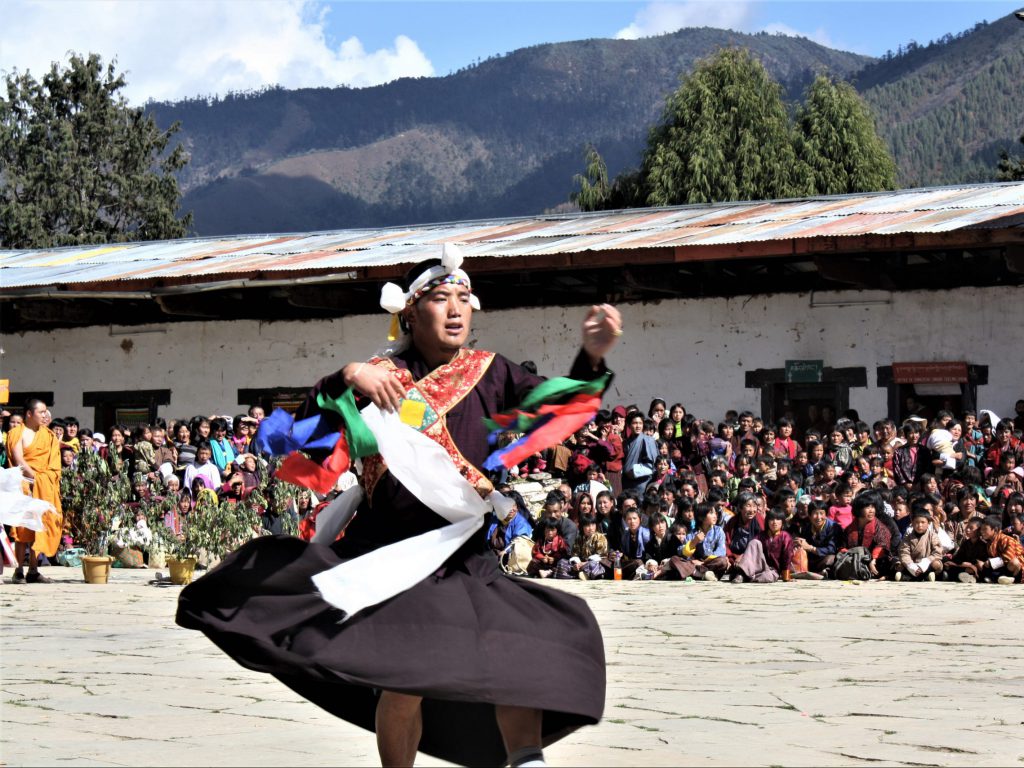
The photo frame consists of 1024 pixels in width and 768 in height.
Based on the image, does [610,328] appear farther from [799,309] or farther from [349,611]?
[799,309]

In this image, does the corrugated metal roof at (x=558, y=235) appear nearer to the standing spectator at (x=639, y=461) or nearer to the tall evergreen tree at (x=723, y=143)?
the standing spectator at (x=639, y=461)

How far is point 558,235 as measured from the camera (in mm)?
17984

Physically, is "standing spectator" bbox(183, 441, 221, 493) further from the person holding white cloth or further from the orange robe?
the person holding white cloth

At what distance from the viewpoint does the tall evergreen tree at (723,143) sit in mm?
33844

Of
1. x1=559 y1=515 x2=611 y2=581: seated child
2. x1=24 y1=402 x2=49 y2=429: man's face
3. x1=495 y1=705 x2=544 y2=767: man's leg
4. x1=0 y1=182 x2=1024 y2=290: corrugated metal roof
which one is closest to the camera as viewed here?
x1=495 y1=705 x2=544 y2=767: man's leg

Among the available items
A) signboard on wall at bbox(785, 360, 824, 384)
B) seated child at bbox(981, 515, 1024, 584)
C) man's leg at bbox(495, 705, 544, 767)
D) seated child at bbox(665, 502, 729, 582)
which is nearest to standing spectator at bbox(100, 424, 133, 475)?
seated child at bbox(665, 502, 729, 582)

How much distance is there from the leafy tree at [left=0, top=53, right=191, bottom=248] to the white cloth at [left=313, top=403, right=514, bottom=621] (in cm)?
4196

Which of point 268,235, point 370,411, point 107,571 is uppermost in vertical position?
point 268,235

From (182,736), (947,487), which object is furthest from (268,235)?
(182,736)

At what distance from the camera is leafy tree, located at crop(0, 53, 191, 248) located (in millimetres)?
45062

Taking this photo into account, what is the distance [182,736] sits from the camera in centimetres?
510

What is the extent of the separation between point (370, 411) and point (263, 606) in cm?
61

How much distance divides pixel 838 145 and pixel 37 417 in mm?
25589

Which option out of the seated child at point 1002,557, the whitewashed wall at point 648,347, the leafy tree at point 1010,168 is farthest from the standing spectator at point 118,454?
the leafy tree at point 1010,168
